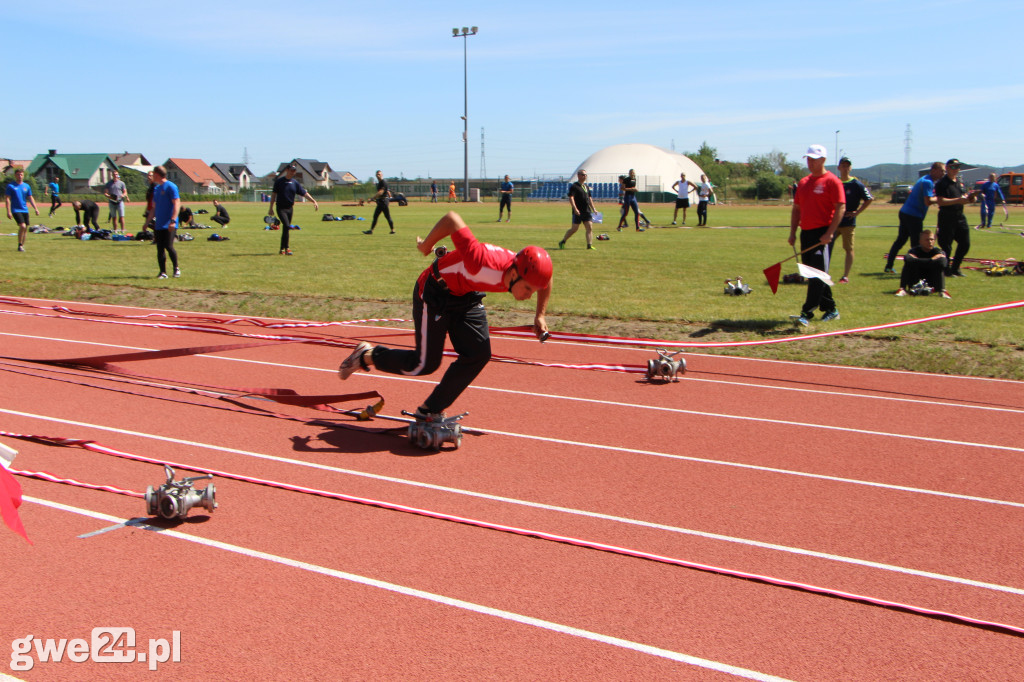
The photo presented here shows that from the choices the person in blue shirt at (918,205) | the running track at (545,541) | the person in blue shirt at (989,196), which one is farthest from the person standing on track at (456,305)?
the person in blue shirt at (989,196)

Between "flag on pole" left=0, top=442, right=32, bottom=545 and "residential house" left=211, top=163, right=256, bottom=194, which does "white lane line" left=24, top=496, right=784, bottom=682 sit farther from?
"residential house" left=211, top=163, right=256, bottom=194

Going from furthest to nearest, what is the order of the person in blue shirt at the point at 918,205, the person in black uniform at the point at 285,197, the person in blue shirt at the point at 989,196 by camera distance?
the person in blue shirt at the point at 989,196
the person in black uniform at the point at 285,197
the person in blue shirt at the point at 918,205

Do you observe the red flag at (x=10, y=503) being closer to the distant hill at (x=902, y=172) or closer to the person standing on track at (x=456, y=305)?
the person standing on track at (x=456, y=305)

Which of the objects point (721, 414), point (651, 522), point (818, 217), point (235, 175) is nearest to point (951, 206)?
point (818, 217)

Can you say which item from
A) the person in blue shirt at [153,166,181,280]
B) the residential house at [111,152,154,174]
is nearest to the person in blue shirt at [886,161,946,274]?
the person in blue shirt at [153,166,181,280]

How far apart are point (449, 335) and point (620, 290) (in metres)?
8.24

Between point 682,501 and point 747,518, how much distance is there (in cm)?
42

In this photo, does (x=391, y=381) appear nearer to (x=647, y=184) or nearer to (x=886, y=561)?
(x=886, y=561)

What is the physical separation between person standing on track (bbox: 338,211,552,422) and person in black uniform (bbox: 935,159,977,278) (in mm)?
10808

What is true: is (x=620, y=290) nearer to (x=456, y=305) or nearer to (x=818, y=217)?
(x=818, y=217)

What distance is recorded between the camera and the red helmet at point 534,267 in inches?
211

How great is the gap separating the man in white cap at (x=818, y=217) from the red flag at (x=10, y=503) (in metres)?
9.16

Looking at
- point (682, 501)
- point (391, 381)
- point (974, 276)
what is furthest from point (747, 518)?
point (974, 276)

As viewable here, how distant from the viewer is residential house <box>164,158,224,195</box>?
119375mm
